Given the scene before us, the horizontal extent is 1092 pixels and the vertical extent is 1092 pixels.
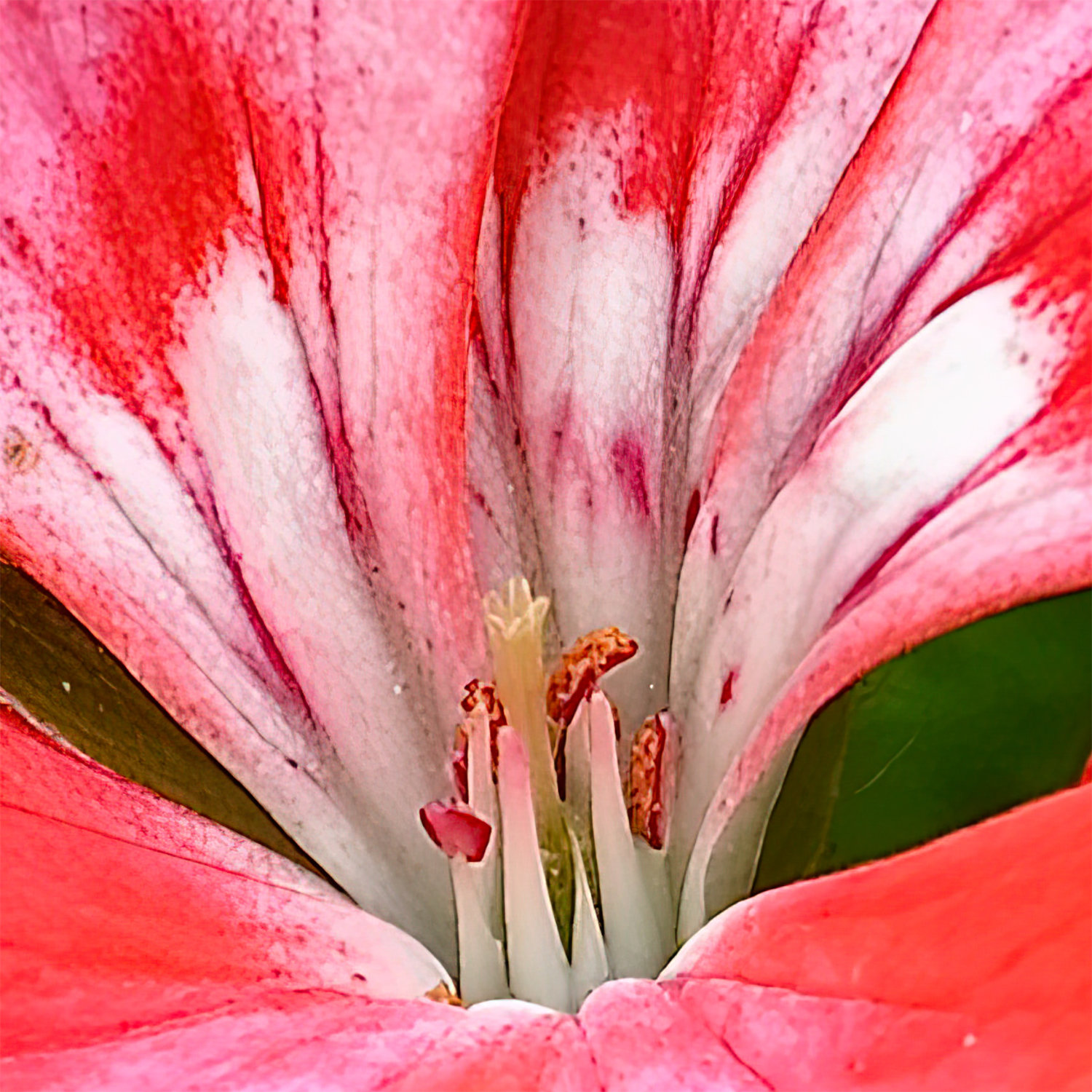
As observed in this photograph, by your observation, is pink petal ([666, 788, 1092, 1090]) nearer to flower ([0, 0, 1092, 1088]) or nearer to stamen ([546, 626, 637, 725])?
flower ([0, 0, 1092, 1088])

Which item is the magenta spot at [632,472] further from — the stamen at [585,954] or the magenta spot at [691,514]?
the stamen at [585,954]

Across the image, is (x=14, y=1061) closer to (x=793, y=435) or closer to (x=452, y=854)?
(x=452, y=854)

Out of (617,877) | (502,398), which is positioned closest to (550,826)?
(617,877)

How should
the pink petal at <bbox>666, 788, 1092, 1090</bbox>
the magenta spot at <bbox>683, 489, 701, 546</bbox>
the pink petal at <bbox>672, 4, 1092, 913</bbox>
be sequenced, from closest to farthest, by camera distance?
the pink petal at <bbox>666, 788, 1092, 1090</bbox> < the pink petal at <bbox>672, 4, 1092, 913</bbox> < the magenta spot at <bbox>683, 489, 701, 546</bbox>

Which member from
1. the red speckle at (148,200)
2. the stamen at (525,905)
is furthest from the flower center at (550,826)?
the red speckle at (148,200)

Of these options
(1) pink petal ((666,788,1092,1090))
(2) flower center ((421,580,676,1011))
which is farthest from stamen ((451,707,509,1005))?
(1) pink petal ((666,788,1092,1090))

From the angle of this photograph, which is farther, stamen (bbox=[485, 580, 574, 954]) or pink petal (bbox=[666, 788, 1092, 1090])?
stamen (bbox=[485, 580, 574, 954])
